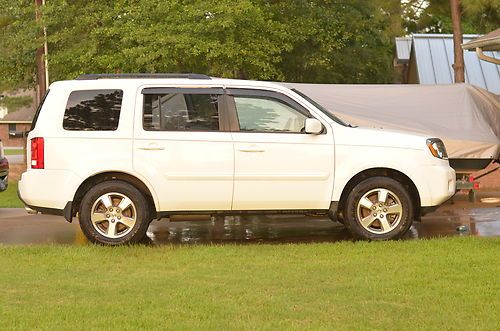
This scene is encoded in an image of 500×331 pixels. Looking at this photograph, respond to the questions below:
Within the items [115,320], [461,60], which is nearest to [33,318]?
[115,320]

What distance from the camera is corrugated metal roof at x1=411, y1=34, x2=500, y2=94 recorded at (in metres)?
30.0

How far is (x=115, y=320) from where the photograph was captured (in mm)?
6570

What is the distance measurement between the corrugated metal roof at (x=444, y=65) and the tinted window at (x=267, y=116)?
19.1 meters

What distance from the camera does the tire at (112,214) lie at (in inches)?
418

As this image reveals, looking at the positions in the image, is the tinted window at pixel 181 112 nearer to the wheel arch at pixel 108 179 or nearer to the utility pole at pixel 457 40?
the wheel arch at pixel 108 179

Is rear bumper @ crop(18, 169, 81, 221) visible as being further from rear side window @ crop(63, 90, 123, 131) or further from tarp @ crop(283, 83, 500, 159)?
tarp @ crop(283, 83, 500, 159)

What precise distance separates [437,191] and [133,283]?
432 cm

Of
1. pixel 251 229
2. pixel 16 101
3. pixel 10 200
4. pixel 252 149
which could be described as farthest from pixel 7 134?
pixel 252 149

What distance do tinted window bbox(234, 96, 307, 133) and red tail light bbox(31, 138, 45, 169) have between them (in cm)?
226

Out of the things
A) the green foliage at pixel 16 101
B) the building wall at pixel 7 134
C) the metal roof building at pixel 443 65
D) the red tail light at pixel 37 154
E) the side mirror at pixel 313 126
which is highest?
the metal roof building at pixel 443 65

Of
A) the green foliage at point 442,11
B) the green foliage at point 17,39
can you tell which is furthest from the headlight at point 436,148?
the green foliage at point 17,39

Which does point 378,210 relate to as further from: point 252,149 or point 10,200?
point 10,200

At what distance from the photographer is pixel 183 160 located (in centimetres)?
1067

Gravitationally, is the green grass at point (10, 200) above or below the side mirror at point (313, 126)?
below
